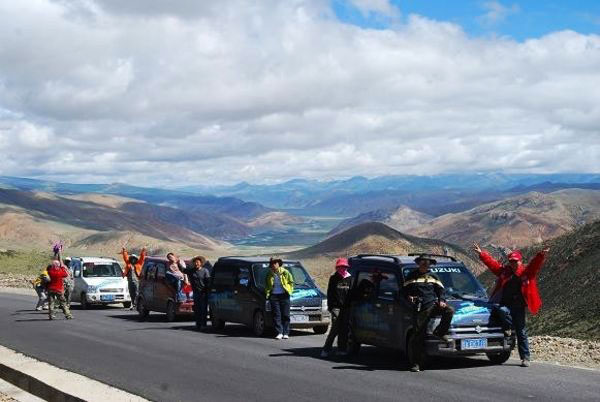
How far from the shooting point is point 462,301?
13227mm

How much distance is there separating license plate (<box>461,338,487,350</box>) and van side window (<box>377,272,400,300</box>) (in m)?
1.47

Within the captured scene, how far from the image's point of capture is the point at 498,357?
13812 millimetres

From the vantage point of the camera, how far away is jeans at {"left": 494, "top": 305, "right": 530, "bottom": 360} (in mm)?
13148

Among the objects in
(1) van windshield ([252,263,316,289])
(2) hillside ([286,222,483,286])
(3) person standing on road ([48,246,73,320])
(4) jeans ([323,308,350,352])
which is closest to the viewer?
(4) jeans ([323,308,350,352])

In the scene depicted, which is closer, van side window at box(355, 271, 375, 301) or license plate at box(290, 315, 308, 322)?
van side window at box(355, 271, 375, 301)

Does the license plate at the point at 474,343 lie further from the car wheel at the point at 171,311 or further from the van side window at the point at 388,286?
the car wheel at the point at 171,311

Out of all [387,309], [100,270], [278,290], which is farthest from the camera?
[100,270]

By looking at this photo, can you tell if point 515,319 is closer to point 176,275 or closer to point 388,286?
point 388,286

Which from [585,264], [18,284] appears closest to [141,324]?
[585,264]

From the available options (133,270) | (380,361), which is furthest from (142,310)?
(380,361)

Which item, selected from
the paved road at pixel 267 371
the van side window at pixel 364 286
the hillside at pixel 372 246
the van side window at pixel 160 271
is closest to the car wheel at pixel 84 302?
the van side window at pixel 160 271

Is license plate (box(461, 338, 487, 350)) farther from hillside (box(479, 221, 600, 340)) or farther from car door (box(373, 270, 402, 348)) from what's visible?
hillside (box(479, 221, 600, 340))

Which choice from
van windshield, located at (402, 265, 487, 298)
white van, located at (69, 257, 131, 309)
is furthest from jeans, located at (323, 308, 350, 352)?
white van, located at (69, 257, 131, 309)

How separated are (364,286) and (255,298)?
5.09m
